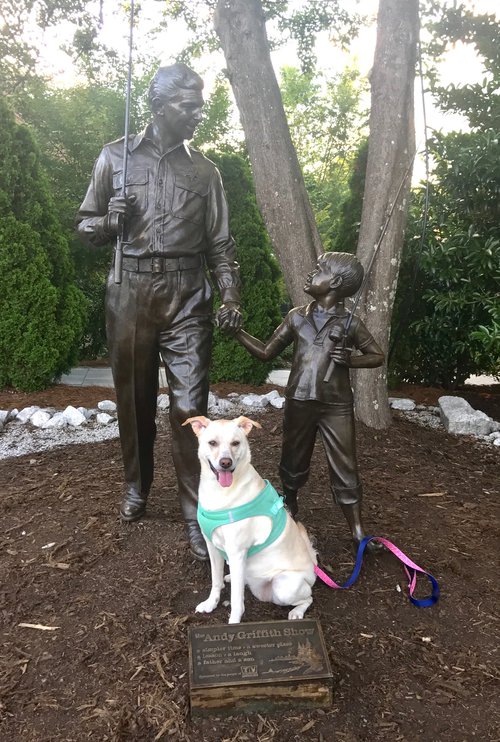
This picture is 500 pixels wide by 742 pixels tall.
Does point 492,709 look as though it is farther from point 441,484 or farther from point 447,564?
point 441,484

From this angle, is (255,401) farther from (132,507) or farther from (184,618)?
(184,618)

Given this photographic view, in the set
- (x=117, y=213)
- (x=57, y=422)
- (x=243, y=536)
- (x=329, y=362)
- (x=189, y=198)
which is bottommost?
(x=57, y=422)

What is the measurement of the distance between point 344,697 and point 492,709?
0.63 metres

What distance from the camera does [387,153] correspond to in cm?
575

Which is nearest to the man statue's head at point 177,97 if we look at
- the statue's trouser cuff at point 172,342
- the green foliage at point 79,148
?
the statue's trouser cuff at point 172,342

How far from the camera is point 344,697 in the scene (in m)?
2.44

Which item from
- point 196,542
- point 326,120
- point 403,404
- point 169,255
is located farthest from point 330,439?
point 326,120

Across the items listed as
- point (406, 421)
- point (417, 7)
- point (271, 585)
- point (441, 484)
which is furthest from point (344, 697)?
point (417, 7)

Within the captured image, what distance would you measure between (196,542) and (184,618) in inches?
24.9

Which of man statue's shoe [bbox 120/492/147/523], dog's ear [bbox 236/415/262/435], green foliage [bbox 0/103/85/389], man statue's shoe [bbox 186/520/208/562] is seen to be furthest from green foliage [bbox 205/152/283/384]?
dog's ear [bbox 236/415/262/435]

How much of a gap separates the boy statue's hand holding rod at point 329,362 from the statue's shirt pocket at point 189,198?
0.83 metres

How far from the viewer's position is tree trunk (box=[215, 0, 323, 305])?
5730 mm

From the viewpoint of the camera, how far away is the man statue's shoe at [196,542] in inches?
136

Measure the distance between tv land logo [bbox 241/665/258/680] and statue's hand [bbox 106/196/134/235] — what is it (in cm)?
235
